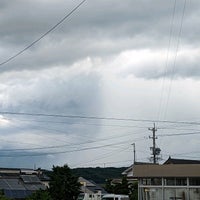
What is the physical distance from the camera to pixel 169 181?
31.3 m

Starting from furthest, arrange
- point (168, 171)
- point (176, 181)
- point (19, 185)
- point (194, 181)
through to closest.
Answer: point (19, 185)
point (176, 181)
point (168, 171)
point (194, 181)

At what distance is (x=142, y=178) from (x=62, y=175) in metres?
13.7

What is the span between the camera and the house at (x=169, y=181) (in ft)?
99.7

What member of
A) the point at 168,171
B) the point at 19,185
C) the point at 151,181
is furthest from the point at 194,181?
the point at 19,185

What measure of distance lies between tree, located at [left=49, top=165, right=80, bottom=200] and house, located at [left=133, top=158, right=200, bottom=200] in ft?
42.7

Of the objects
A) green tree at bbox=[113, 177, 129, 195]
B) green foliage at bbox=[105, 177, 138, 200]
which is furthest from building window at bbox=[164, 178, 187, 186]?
green tree at bbox=[113, 177, 129, 195]

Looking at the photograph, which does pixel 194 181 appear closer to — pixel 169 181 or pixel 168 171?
pixel 169 181

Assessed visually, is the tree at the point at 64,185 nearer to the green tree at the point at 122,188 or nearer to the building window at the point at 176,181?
the green tree at the point at 122,188

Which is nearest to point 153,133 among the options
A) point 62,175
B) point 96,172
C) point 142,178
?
point 62,175

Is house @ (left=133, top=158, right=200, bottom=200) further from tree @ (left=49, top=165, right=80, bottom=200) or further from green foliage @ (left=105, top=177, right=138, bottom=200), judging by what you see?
green foliage @ (left=105, top=177, right=138, bottom=200)

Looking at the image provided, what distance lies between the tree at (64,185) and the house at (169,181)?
1301cm

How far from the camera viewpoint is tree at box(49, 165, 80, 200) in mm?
43656

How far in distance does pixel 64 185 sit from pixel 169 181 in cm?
1498

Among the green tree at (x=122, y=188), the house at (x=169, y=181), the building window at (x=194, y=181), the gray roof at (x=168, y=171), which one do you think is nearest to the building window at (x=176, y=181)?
the house at (x=169, y=181)
